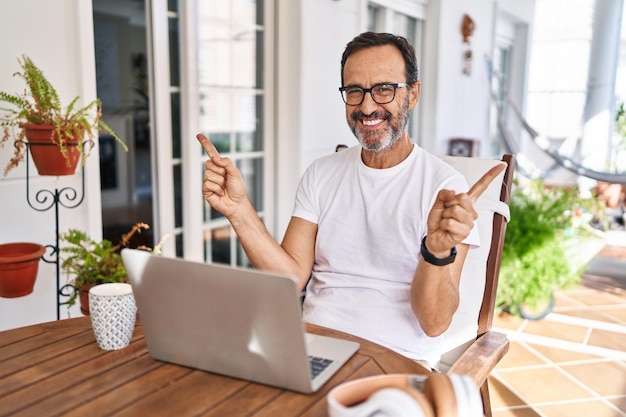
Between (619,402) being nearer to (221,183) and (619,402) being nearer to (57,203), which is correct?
(221,183)

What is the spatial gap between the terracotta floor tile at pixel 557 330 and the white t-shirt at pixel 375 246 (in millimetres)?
1872

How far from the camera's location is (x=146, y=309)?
95 centimetres

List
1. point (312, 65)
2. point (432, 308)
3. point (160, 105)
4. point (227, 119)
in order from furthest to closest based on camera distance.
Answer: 1. point (312, 65)
2. point (227, 119)
3. point (160, 105)
4. point (432, 308)

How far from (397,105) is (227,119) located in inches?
63.4

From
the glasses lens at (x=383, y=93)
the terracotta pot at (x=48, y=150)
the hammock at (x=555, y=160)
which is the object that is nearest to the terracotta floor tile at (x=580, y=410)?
the glasses lens at (x=383, y=93)

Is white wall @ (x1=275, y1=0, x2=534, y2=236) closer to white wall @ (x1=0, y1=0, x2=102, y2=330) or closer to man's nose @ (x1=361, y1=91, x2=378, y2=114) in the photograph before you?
white wall @ (x1=0, y1=0, x2=102, y2=330)

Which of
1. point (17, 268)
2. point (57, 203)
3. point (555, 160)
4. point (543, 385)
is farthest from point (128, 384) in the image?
point (555, 160)

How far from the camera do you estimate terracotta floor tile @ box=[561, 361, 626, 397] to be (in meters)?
2.45

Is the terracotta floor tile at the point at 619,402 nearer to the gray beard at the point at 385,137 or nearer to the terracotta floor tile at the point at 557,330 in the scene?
the terracotta floor tile at the point at 557,330

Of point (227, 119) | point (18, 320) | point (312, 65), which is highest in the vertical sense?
Answer: point (312, 65)

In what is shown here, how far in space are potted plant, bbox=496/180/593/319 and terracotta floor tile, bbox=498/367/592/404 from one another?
23.2 inches

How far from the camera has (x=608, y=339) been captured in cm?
297

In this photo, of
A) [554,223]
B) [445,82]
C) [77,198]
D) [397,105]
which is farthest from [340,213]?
[445,82]

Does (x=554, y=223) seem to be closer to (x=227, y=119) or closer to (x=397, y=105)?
(x=227, y=119)
